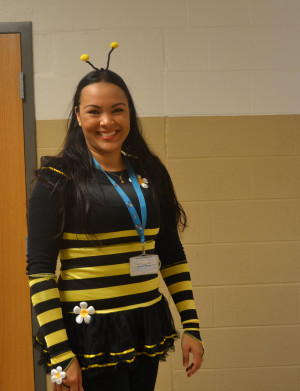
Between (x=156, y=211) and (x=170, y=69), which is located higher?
(x=170, y=69)

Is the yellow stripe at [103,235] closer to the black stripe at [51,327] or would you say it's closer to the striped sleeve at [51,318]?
the striped sleeve at [51,318]

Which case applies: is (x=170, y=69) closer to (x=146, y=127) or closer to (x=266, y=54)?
(x=146, y=127)

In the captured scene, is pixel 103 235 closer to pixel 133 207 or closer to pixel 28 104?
pixel 133 207

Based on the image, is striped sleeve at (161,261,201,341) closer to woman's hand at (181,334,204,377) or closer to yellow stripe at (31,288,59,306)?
woman's hand at (181,334,204,377)

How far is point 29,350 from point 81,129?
1346 mm

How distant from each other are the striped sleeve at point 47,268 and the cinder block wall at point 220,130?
1.03m

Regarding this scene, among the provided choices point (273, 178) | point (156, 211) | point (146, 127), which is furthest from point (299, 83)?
point (156, 211)

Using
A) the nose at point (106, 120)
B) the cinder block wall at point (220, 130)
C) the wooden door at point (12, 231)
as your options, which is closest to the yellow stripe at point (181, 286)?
the nose at point (106, 120)

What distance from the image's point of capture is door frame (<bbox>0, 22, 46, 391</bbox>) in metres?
2.06

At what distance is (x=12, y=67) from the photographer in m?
2.08

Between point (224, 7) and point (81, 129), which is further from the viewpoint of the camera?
point (224, 7)

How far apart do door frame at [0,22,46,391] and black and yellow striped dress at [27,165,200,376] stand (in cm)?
97

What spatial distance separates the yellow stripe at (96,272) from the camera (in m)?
1.17

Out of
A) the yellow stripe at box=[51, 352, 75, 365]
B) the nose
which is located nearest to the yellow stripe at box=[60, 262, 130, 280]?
the yellow stripe at box=[51, 352, 75, 365]
